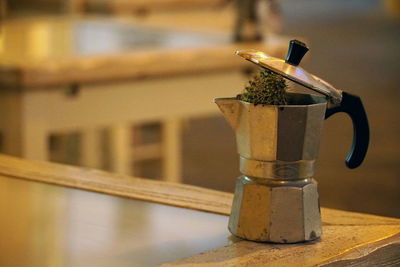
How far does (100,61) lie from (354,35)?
8604 mm

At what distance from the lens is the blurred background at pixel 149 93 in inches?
103

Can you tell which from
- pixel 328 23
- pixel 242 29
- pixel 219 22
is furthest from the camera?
pixel 328 23

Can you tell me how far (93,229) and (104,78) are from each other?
1647 mm

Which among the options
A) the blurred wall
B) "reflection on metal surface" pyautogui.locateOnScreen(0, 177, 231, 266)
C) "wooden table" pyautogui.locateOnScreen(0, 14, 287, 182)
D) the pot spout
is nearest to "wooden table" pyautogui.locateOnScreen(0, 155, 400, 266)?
"reflection on metal surface" pyautogui.locateOnScreen(0, 177, 231, 266)

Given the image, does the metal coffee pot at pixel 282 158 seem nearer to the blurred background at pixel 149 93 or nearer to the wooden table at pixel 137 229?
the wooden table at pixel 137 229

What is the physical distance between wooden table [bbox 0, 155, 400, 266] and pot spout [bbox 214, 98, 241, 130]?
0.43ft

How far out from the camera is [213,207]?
45.3 inches

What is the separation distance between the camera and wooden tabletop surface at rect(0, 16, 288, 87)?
2586mm

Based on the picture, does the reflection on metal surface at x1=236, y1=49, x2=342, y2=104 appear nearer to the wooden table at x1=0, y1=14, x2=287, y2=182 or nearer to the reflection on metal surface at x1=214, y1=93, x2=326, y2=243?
the reflection on metal surface at x1=214, y1=93, x2=326, y2=243

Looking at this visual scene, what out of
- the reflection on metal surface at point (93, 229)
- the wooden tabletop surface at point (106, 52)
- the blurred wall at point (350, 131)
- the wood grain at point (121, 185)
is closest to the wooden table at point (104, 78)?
the wooden tabletop surface at point (106, 52)

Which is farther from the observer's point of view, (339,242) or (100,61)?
(100,61)

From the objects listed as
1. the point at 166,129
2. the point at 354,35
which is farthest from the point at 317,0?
the point at 166,129

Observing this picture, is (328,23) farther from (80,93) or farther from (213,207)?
(213,207)

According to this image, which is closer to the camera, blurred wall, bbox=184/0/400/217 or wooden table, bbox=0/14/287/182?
wooden table, bbox=0/14/287/182
